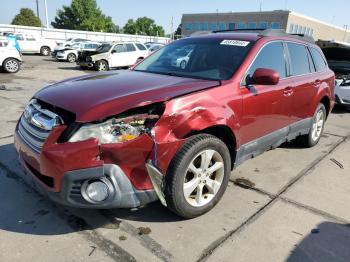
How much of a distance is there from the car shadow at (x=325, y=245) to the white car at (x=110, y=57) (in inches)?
646

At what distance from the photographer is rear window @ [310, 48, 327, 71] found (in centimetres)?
529

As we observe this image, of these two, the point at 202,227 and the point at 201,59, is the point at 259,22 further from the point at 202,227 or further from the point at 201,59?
the point at 202,227

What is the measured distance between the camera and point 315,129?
18.3 ft

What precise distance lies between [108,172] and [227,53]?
2073mm

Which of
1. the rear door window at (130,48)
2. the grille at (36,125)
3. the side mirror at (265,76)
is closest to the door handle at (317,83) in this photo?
the side mirror at (265,76)

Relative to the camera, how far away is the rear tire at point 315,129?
17.6ft

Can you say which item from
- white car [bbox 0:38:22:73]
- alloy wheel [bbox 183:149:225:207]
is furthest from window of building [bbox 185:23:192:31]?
alloy wheel [bbox 183:149:225:207]

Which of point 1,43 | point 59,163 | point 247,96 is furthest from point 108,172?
point 1,43

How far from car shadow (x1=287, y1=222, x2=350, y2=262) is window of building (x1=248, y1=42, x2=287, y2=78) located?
1725 mm

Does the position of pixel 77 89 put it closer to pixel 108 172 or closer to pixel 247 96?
pixel 108 172

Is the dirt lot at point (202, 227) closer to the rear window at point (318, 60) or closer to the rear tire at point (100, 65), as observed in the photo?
the rear window at point (318, 60)

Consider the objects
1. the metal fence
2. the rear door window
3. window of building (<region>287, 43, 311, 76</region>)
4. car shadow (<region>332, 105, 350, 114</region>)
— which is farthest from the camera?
the metal fence

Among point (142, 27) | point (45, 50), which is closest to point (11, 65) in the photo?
point (45, 50)

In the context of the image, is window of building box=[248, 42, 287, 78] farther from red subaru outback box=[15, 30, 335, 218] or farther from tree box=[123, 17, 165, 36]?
tree box=[123, 17, 165, 36]
